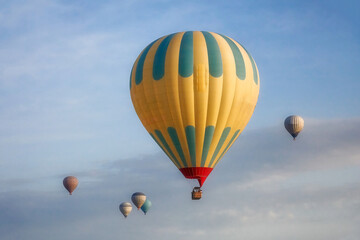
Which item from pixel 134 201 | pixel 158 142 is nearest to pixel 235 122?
pixel 158 142

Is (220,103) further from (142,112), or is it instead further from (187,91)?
(142,112)

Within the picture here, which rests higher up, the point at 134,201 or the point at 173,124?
the point at 134,201

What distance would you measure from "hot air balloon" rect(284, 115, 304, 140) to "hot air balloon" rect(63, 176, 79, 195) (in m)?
19.0

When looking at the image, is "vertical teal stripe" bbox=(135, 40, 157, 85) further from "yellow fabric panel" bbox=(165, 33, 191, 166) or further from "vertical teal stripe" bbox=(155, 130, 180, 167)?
"vertical teal stripe" bbox=(155, 130, 180, 167)

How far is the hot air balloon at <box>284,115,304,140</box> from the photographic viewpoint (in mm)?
61094

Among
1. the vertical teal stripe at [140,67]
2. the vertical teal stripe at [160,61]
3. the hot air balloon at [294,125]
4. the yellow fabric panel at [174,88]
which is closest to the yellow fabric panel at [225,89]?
the yellow fabric panel at [174,88]

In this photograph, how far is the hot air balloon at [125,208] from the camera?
77750 millimetres

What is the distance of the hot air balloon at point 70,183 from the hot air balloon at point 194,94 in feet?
71.2

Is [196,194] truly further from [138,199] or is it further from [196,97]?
[138,199]

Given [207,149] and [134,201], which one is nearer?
[207,149]

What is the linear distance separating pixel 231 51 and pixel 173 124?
214 inches

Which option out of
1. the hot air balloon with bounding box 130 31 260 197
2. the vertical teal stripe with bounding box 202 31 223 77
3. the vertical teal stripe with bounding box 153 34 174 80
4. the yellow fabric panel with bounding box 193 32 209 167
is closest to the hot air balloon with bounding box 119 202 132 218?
the hot air balloon with bounding box 130 31 260 197

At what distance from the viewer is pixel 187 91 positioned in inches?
1801

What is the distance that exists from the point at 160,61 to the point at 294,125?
18121 millimetres
